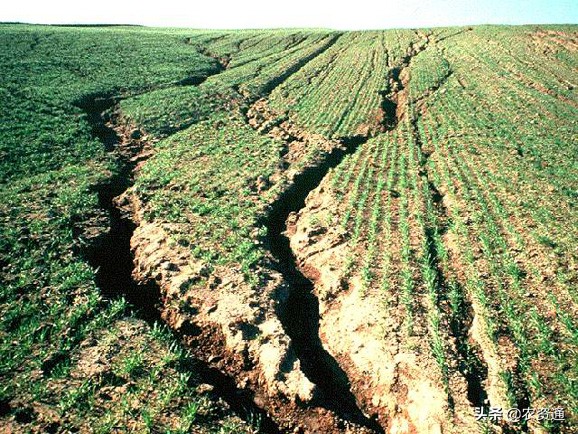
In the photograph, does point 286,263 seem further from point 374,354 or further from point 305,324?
point 374,354

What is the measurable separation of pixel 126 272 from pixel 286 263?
180 inches

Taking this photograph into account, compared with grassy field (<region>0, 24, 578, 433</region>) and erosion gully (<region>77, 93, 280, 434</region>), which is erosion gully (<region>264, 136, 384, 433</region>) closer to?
grassy field (<region>0, 24, 578, 433</region>)

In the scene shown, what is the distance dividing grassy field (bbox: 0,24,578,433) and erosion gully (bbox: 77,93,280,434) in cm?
6

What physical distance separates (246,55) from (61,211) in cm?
2908

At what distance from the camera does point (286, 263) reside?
36.2ft

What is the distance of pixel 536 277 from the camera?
30.3 feet

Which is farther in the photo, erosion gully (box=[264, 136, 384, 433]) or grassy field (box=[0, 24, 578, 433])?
erosion gully (box=[264, 136, 384, 433])

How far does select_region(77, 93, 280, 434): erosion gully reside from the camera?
23.3ft

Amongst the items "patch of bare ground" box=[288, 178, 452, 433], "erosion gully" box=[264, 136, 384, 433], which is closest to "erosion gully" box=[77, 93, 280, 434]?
"erosion gully" box=[264, 136, 384, 433]

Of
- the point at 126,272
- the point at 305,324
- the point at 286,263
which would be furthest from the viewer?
the point at 286,263

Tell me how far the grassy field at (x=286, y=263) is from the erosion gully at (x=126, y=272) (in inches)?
2.2

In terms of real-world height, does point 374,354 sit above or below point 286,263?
above

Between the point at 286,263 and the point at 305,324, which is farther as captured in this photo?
the point at 286,263

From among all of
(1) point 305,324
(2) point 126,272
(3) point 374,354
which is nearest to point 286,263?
(1) point 305,324
